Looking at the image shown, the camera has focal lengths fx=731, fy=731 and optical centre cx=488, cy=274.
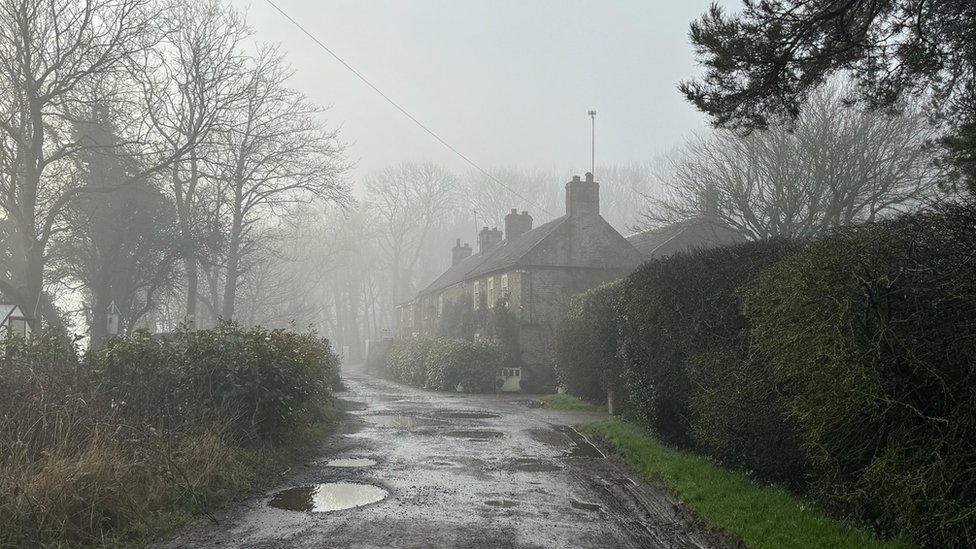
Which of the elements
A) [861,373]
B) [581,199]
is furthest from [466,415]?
[581,199]

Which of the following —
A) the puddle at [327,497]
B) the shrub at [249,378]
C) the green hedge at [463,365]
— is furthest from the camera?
the green hedge at [463,365]

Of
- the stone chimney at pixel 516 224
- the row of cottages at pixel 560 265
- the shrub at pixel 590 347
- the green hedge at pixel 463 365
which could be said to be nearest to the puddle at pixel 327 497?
the shrub at pixel 590 347

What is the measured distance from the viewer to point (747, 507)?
7.32 m

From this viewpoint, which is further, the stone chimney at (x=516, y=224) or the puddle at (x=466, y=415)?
the stone chimney at (x=516, y=224)

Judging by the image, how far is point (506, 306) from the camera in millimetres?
33594

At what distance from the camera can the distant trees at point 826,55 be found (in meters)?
7.60

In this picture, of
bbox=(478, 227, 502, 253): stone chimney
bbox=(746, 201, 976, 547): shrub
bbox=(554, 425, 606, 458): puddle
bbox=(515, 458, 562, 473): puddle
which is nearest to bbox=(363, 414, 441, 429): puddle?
bbox=(554, 425, 606, 458): puddle

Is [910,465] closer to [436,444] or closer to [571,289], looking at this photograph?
[436,444]

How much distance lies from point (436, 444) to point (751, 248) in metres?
6.49

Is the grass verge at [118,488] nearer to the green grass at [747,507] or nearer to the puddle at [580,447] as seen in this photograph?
the green grass at [747,507]

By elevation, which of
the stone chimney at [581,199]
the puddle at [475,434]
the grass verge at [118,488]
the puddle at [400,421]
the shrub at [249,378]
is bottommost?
the puddle at [400,421]

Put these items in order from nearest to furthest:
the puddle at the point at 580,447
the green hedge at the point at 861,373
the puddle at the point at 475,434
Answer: the green hedge at the point at 861,373 < the puddle at the point at 580,447 < the puddle at the point at 475,434

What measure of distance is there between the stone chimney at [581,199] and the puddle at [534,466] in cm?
2422

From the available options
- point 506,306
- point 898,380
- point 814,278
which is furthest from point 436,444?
point 506,306
